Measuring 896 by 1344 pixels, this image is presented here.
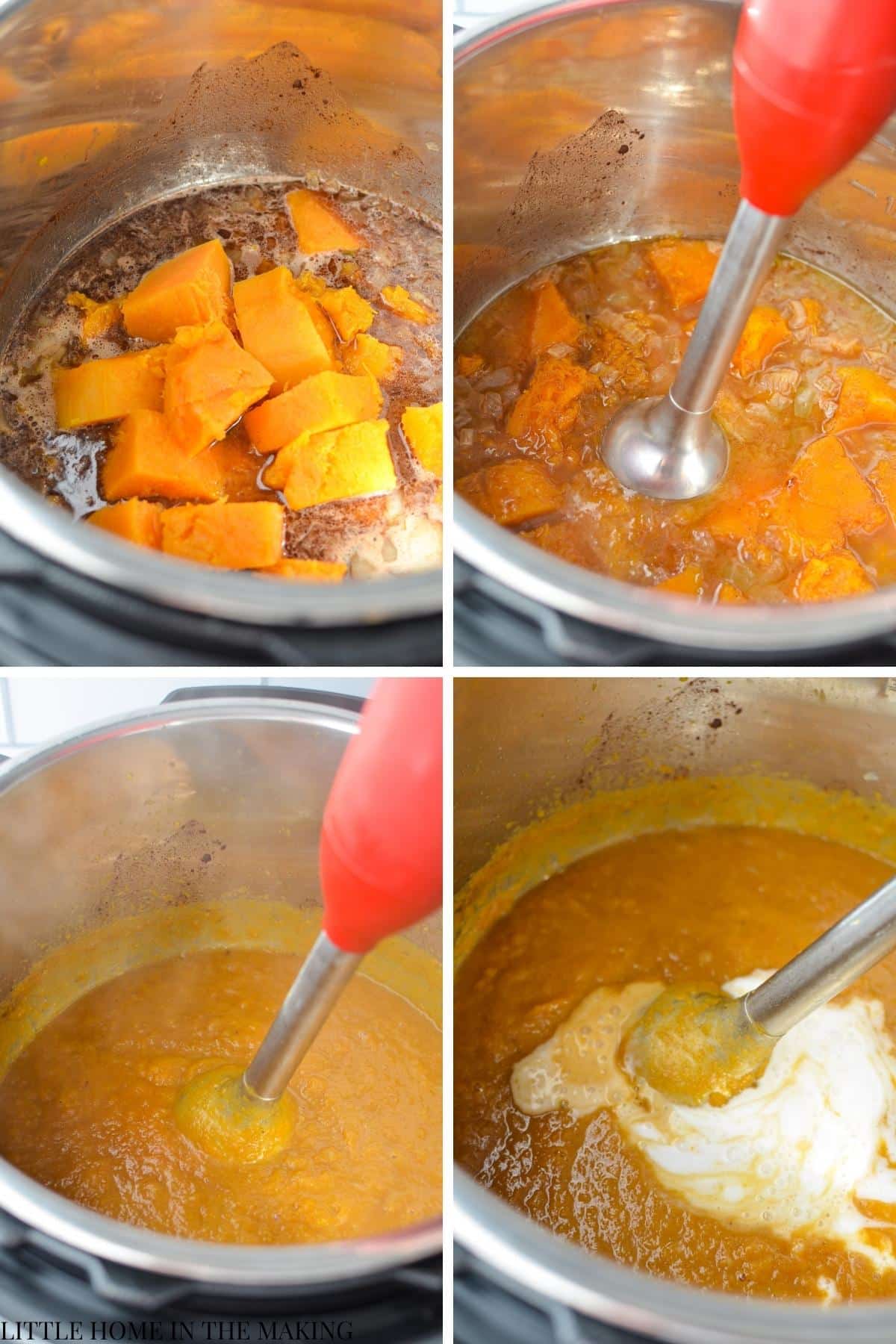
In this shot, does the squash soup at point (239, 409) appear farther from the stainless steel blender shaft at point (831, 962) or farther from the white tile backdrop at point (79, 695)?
the stainless steel blender shaft at point (831, 962)

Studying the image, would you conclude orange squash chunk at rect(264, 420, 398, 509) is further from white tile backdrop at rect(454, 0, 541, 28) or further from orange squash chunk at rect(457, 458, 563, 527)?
white tile backdrop at rect(454, 0, 541, 28)

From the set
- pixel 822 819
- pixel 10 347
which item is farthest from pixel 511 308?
pixel 822 819

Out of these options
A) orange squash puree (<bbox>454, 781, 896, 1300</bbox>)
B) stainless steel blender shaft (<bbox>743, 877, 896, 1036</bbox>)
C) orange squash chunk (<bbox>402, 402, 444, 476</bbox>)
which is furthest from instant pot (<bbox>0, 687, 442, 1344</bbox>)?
stainless steel blender shaft (<bbox>743, 877, 896, 1036</bbox>)

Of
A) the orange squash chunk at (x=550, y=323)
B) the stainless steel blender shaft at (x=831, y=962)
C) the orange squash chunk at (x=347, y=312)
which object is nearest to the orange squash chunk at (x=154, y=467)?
the orange squash chunk at (x=347, y=312)

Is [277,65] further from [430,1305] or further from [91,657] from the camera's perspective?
[430,1305]

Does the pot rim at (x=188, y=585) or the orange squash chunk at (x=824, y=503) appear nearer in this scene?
the pot rim at (x=188, y=585)

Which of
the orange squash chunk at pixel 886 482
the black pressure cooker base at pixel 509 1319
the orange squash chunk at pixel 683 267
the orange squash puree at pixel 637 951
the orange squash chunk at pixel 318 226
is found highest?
the orange squash chunk at pixel 318 226
